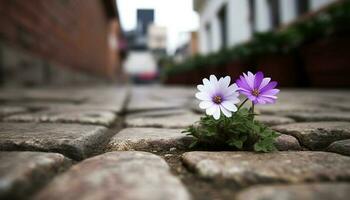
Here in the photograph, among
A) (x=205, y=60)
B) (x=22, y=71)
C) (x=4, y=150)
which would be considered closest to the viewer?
(x=4, y=150)

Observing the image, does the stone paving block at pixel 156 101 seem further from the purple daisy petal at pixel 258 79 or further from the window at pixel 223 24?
the window at pixel 223 24

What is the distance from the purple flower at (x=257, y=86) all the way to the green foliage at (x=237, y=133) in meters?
0.07

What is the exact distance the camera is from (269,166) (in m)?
0.72

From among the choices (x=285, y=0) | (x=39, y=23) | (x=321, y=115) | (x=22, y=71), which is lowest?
(x=321, y=115)

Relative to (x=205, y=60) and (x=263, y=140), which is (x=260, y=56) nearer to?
Result: (x=205, y=60)

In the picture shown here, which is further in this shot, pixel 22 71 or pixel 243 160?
pixel 22 71

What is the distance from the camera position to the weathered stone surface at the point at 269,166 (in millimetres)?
653

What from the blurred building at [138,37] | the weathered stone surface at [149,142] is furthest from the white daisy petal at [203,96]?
the blurred building at [138,37]

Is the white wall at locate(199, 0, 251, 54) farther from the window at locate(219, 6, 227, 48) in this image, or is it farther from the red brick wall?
the red brick wall

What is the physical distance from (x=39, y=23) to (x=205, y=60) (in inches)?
168

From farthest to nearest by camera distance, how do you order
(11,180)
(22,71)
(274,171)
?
(22,71), (274,171), (11,180)

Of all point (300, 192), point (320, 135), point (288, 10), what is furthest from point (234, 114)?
point (288, 10)

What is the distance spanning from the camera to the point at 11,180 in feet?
1.90

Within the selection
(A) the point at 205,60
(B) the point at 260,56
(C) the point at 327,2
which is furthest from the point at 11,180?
(A) the point at 205,60
